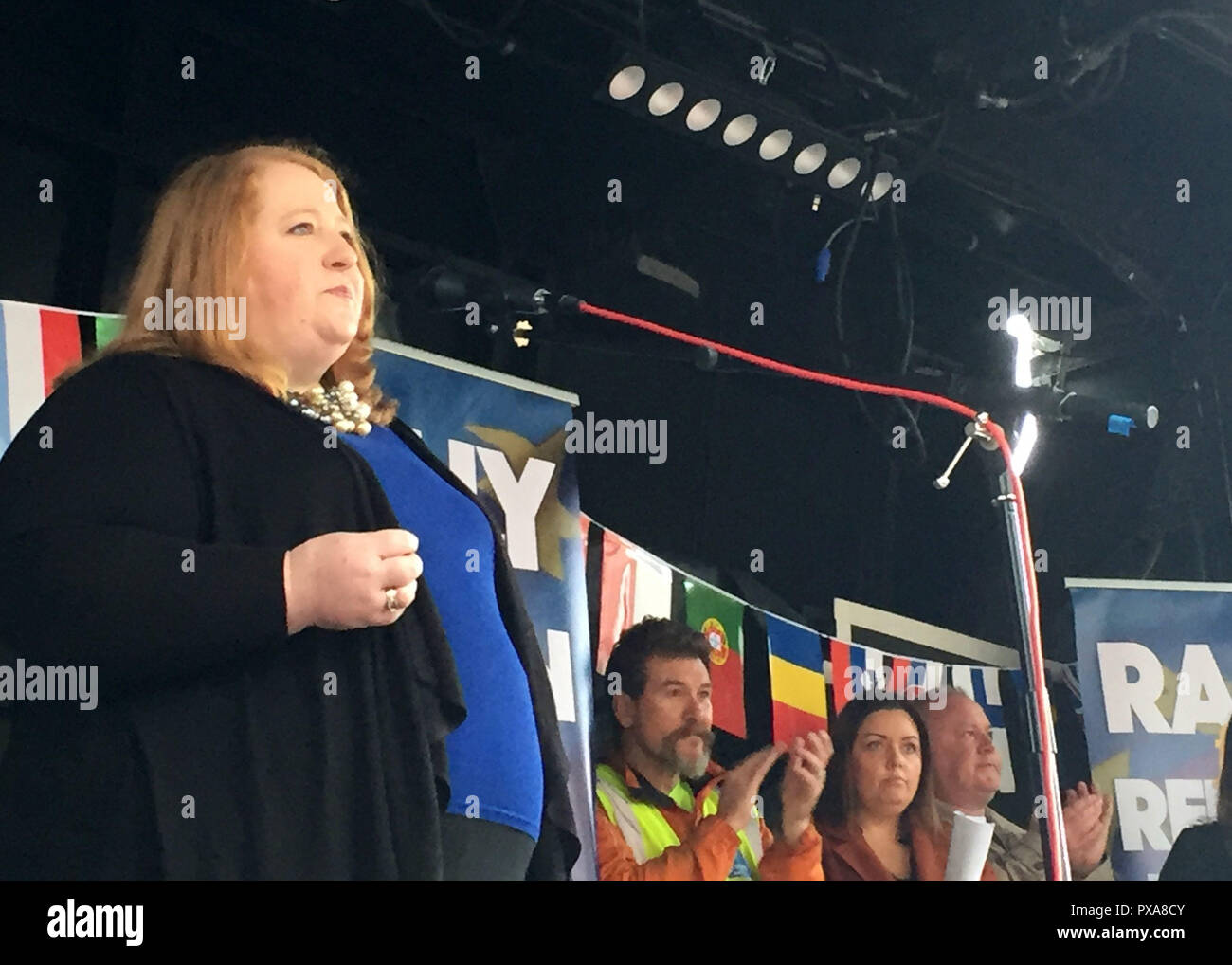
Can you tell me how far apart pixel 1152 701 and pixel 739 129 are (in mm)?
1156

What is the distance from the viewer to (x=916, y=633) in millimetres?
2502

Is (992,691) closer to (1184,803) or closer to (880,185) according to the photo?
(1184,803)

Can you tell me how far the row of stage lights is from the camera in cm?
215

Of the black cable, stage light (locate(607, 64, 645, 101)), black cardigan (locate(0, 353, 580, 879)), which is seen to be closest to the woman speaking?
black cardigan (locate(0, 353, 580, 879))

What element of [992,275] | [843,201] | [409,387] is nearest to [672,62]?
[843,201]

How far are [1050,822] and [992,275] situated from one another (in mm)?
1068

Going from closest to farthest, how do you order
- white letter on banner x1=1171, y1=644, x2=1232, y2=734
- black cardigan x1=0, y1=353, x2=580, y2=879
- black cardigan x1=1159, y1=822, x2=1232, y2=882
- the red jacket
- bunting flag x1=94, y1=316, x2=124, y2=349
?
black cardigan x1=0, y1=353, x2=580, y2=879 < bunting flag x1=94, y1=316, x2=124, y2=349 < the red jacket < black cardigan x1=1159, y1=822, x2=1232, y2=882 < white letter on banner x1=1171, y1=644, x2=1232, y2=734

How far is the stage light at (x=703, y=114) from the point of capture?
2209mm

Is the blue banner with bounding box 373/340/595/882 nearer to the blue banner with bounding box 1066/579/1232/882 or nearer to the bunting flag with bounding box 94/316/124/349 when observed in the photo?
the bunting flag with bounding box 94/316/124/349

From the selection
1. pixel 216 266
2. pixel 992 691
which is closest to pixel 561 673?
pixel 216 266

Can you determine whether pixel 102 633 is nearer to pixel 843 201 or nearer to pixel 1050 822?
pixel 1050 822

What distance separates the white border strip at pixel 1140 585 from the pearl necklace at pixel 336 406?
4.35ft

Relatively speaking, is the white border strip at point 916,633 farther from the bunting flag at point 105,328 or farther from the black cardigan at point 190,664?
the bunting flag at point 105,328

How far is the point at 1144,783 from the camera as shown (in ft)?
8.00
